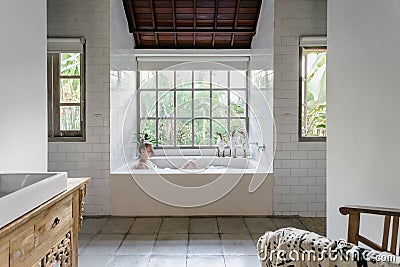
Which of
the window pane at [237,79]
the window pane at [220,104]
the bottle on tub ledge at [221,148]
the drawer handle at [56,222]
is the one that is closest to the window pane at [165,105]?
the window pane at [220,104]

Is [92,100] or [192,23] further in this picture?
[192,23]

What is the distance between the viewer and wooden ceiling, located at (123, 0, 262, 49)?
6.16m

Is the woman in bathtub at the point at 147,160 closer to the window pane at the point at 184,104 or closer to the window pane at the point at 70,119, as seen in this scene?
the window pane at the point at 184,104

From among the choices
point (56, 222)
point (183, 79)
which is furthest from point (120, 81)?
point (56, 222)

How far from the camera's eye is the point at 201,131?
7383 millimetres

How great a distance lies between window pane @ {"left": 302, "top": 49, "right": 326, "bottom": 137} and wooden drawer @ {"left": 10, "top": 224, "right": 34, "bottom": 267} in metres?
4.15

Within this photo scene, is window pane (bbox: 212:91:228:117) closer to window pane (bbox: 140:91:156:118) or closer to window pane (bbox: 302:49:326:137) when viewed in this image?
window pane (bbox: 140:91:156:118)

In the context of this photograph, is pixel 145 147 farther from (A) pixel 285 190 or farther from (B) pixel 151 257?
(B) pixel 151 257

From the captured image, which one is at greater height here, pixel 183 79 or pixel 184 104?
pixel 183 79

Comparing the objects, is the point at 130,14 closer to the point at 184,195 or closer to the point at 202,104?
the point at 202,104

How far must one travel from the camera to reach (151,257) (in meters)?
3.96

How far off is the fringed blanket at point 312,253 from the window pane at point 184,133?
580cm

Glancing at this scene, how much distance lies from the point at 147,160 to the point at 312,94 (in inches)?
99.2

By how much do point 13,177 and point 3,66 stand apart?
0.77 meters
